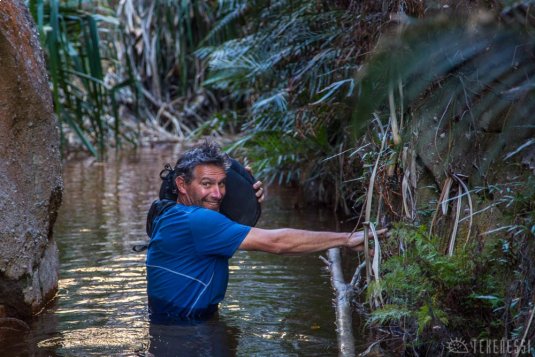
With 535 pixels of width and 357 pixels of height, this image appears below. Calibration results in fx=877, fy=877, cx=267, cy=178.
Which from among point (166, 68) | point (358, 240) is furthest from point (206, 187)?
point (166, 68)

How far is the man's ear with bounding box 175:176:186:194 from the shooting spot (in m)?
5.05

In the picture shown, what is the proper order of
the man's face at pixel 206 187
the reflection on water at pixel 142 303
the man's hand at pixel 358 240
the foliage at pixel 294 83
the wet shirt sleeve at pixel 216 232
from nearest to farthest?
the man's hand at pixel 358 240
the wet shirt sleeve at pixel 216 232
the reflection on water at pixel 142 303
the man's face at pixel 206 187
the foliage at pixel 294 83

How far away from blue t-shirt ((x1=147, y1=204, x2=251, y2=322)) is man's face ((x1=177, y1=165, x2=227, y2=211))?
116 mm

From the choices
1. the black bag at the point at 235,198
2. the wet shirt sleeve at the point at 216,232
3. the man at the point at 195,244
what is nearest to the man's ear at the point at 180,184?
the man at the point at 195,244

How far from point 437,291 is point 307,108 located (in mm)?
3167

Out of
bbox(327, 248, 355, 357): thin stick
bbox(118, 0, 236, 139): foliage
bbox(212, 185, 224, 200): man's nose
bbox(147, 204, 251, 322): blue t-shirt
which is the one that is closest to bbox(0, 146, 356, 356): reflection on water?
bbox(147, 204, 251, 322): blue t-shirt

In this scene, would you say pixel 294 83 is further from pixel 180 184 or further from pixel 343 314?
pixel 343 314

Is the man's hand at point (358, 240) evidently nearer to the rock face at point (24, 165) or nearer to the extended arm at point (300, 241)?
the extended arm at point (300, 241)

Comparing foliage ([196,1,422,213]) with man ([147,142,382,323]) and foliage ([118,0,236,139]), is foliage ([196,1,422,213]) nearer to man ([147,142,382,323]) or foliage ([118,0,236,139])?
man ([147,142,382,323])

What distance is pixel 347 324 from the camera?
14.8 feet

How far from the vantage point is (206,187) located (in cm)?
498

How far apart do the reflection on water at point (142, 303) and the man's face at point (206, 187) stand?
724 mm

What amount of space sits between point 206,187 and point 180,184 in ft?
0.57

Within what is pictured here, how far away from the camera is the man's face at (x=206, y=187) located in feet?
16.3
